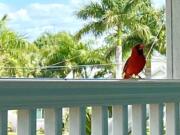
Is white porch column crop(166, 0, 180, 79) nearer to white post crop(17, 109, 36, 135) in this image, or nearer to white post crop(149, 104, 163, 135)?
white post crop(149, 104, 163, 135)

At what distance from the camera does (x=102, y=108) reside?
0.94m

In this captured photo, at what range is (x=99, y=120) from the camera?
0.95 meters

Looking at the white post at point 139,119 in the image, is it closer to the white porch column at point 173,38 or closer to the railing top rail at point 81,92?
the railing top rail at point 81,92

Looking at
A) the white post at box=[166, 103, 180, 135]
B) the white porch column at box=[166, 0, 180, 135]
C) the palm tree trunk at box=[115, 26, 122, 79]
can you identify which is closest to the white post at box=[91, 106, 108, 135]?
the white post at box=[166, 103, 180, 135]

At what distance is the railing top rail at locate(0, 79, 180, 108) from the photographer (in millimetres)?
748

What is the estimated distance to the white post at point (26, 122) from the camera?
78cm

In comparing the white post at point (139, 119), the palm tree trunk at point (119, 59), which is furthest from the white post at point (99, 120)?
the palm tree trunk at point (119, 59)

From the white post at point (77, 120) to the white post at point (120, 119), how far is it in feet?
0.42

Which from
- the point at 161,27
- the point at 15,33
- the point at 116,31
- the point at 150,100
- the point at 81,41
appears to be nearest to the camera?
the point at 150,100

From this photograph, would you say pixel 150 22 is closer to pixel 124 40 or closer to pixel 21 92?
pixel 124 40

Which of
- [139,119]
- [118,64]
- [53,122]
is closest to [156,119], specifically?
[139,119]

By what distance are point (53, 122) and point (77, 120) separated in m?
0.07

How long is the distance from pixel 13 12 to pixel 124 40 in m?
0.55

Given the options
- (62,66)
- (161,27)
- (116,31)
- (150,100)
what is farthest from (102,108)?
(116,31)
